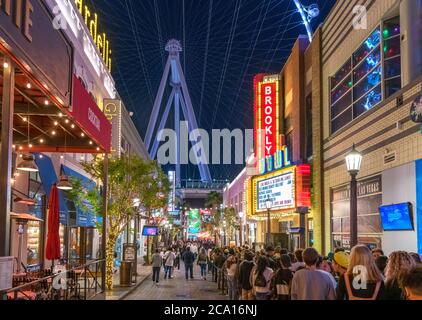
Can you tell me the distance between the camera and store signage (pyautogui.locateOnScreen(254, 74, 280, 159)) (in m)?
37.3

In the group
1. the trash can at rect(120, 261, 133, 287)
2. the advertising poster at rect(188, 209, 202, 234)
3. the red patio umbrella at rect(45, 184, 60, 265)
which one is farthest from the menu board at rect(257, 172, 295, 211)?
the advertising poster at rect(188, 209, 202, 234)

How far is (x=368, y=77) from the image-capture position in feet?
66.5

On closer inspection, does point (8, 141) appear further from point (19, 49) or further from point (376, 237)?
point (376, 237)

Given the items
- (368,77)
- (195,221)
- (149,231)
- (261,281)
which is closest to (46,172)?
(368,77)

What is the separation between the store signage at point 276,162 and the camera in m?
30.5

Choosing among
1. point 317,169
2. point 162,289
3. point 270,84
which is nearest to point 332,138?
point 317,169

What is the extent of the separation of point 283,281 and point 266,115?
28.1 meters

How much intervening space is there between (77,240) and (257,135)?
1416 centimetres

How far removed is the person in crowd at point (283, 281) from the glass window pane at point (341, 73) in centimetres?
1459

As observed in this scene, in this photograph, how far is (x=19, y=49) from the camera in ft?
26.1

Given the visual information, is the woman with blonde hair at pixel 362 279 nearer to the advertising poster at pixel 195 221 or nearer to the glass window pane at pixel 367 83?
the glass window pane at pixel 367 83

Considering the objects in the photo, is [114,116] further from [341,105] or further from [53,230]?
[53,230]

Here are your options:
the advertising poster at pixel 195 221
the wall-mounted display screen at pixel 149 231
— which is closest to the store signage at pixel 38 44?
the wall-mounted display screen at pixel 149 231

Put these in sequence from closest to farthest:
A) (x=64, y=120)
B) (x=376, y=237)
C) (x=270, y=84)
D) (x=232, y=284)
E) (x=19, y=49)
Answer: (x=19, y=49)
(x=64, y=120)
(x=232, y=284)
(x=376, y=237)
(x=270, y=84)
